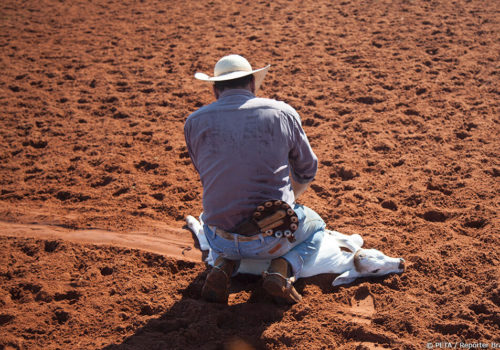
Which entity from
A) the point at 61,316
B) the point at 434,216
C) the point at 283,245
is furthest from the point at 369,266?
the point at 61,316

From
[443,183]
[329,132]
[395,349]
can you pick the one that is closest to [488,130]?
[443,183]

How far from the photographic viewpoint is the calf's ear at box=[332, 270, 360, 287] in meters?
3.42

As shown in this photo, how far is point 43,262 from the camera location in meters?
3.87

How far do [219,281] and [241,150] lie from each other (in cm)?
89

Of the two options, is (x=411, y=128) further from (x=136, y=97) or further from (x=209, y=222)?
(x=136, y=97)

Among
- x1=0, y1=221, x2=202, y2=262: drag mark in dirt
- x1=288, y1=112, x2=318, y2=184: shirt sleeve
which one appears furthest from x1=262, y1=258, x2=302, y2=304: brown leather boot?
x1=0, y1=221, x2=202, y2=262: drag mark in dirt

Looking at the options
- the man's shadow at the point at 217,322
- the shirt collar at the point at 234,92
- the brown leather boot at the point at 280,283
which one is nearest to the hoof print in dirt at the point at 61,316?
the man's shadow at the point at 217,322

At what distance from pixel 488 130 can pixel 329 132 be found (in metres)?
1.80

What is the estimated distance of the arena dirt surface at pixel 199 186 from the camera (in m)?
3.15

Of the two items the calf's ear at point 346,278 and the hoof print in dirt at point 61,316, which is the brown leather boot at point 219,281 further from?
the hoof print in dirt at point 61,316

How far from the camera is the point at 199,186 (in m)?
4.93

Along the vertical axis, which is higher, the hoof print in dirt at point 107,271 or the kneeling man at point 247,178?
the kneeling man at point 247,178

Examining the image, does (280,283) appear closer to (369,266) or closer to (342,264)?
(342,264)

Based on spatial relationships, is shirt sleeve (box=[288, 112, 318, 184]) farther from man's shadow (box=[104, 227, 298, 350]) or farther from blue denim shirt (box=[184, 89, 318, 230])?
man's shadow (box=[104, 227, 298, 350])
